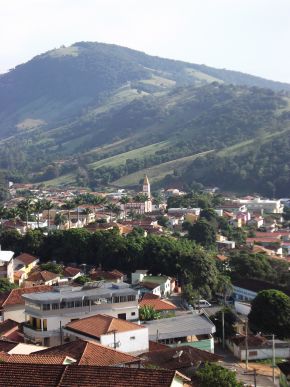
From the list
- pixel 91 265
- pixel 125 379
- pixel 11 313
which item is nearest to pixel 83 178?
pixel 91 265

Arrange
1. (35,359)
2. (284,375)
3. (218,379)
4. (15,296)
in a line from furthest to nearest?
(15,296), (284,375), (35,359), (218,379)

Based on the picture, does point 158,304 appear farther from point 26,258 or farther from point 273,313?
point 26,258

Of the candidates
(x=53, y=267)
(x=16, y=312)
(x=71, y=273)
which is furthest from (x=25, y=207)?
(x=16, y=312)

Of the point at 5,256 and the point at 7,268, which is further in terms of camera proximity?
the point at 5,256

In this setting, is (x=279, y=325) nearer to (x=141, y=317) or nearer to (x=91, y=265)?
(x=141, y=317)

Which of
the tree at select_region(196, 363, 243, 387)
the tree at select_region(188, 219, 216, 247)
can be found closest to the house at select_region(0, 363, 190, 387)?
the tree at select_region(196, 363, 243, 387)

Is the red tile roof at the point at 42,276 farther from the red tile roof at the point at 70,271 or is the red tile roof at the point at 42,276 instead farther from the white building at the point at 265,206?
the white building at the point at 265,206

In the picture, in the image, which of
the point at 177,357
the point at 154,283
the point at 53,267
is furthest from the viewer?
the point at 53,267

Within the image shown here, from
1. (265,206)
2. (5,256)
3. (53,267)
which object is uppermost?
(5,256)

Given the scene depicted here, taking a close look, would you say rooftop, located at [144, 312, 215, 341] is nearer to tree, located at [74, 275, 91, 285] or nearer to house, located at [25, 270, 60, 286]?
tree, located at [74, 275, 91, 285]
